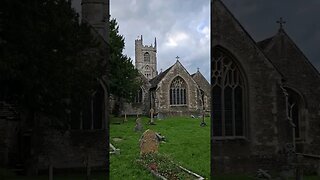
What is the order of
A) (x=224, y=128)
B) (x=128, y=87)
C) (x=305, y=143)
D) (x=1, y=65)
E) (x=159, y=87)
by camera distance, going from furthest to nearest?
1. (x=305, y=143)
2. (x=224, y=128)
3. (x=1, y=65)
4. (x=159, y=87)
5. (x=128, y=87)

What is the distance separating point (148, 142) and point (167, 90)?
0.63 m

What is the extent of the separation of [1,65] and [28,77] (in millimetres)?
293

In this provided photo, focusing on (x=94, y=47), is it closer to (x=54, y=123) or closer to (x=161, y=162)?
(x=54, y=123)

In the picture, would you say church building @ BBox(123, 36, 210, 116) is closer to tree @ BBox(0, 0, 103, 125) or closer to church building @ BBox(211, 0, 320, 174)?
tree @ BBox(0, 0, 103, 125)

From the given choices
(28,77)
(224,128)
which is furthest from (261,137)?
(28,77)

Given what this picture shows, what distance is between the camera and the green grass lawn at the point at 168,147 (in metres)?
1.73

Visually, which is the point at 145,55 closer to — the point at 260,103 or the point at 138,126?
the point at 138,126

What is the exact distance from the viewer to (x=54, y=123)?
2139 mm

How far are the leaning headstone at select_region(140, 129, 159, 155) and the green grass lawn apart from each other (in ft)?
0.10

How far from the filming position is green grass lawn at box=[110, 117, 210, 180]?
1733 millimetres

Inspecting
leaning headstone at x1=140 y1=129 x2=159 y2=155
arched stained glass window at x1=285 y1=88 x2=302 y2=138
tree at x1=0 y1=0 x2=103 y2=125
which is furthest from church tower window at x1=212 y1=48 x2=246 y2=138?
leaning headstone at x1=140 y1=129 x2=159 y2=155

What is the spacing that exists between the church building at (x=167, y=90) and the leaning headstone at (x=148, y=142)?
180 mm

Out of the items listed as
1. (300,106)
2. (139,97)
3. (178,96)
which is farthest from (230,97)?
(139,97)

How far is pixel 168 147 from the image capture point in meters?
1.99
